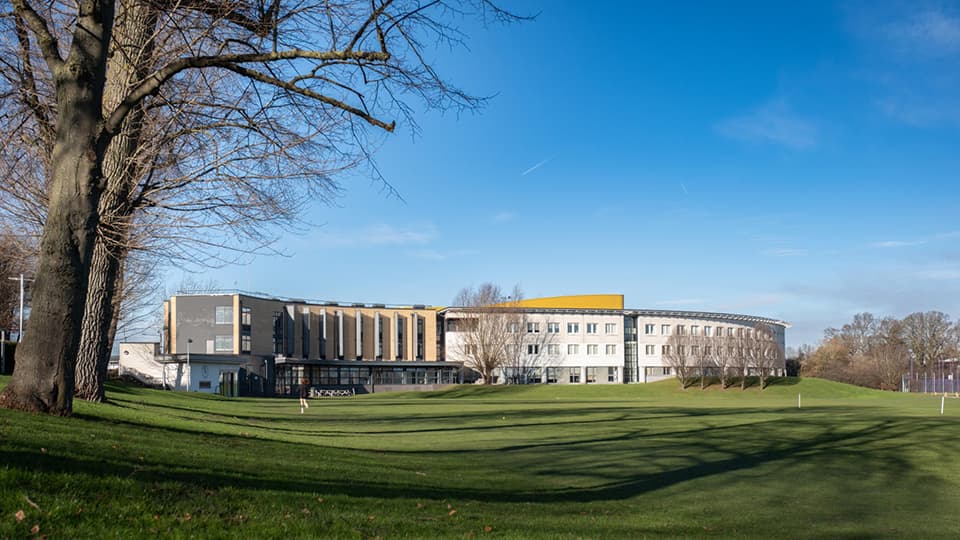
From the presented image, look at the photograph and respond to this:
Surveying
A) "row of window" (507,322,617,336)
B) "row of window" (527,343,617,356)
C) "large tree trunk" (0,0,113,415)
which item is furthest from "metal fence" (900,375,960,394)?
"large tree trunk" (0,0,113,415)

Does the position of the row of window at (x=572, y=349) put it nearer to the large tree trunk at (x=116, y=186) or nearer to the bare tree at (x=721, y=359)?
the bare tree at (x=721, y=359)

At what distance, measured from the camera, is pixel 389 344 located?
358ft

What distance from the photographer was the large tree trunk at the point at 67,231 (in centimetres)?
1139

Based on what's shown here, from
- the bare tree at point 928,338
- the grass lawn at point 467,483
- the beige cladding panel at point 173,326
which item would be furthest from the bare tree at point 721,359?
the grass lawn at point 467,483

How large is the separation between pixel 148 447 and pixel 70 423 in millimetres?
1471

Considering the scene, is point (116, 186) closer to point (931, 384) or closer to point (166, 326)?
point (166, 326)

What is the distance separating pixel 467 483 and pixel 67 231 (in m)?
7.70

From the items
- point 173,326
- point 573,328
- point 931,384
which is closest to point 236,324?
point 173,326

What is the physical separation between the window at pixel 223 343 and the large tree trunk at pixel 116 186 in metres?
72.3

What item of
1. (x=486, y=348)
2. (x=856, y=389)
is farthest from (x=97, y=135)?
(x=856, y=389)

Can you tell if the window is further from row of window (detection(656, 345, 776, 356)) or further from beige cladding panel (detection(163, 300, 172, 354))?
row of window (detection(656, 345, 776, 356))

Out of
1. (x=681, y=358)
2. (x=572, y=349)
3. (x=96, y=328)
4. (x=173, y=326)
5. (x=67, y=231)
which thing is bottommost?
(x=681, y=358)

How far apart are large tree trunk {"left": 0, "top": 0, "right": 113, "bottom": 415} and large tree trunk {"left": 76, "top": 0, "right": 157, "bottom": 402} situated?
0.84 metres

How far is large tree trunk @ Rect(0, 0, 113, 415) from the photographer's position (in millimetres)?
11391
